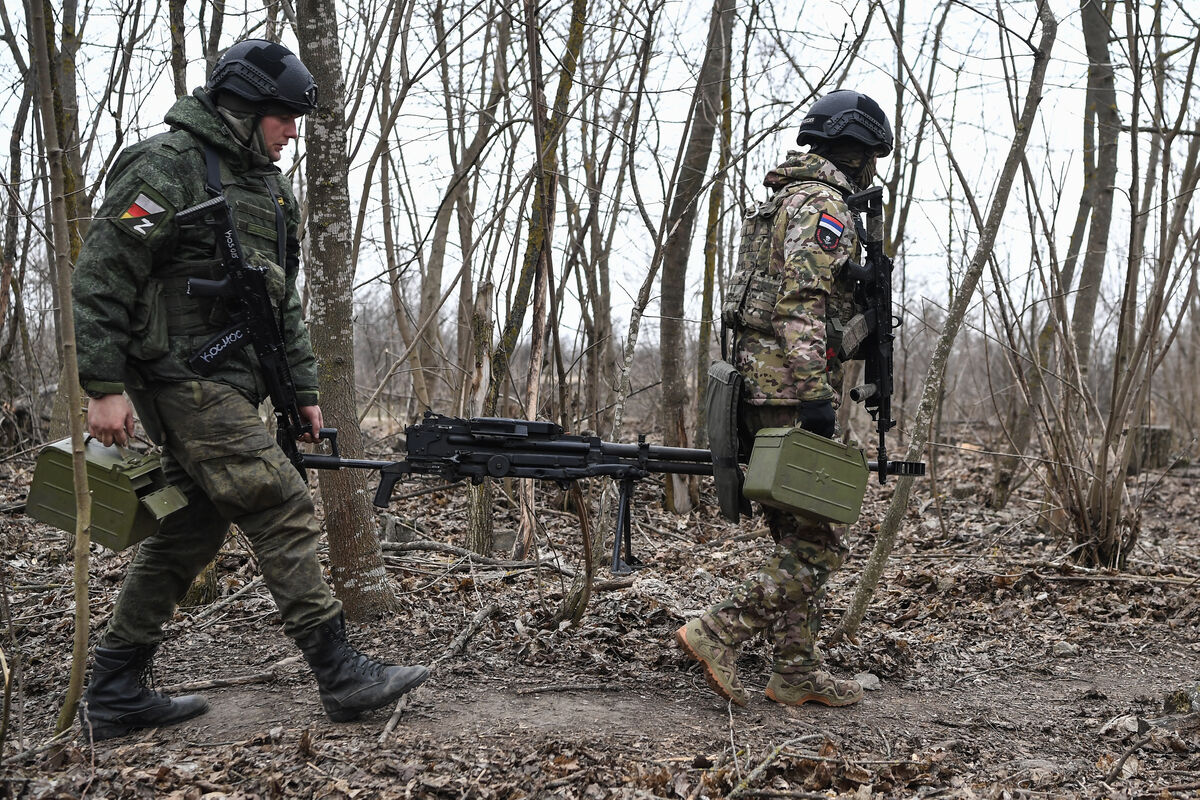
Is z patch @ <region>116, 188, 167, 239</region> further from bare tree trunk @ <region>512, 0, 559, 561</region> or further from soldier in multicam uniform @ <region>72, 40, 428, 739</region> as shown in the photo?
bare tree trunk @ <region>512, 0, 559, 561</region>

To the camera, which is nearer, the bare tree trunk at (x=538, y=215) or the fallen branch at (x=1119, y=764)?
the fallen branch at (x=1119, y=764)

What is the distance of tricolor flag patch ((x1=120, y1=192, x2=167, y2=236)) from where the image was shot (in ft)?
8.44

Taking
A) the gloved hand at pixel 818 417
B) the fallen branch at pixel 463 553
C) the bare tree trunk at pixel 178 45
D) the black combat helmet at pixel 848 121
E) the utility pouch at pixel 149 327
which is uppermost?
the bare tree trunk at pixel 178 45

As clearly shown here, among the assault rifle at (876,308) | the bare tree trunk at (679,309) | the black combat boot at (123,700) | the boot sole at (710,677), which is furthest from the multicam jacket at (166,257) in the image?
the bare tree trunk at (679,309)

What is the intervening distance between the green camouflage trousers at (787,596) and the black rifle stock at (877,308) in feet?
1.13

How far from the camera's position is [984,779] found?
2707 mm

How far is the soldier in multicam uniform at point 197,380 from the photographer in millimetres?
2588

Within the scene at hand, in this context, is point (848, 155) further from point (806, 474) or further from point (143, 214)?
point (143, 214)

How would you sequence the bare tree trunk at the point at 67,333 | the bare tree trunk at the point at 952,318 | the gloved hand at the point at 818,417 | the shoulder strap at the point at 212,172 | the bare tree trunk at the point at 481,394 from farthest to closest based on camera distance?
the bare tree trunk at the point at 481,394 → the bare tree trunk at the point at 952,318 → the gloved hand at the point at 818,417 → the shoulder strap at the point at 212,172 → the bare tree trunk at the point at 67,333

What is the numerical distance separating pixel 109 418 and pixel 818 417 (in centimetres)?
229

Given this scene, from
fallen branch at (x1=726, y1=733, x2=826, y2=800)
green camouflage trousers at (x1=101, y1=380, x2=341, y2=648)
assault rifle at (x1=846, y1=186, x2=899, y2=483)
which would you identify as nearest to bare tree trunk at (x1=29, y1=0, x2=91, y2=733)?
green camouflage trousers at (x1=101, y1=380, x2=341, y2=648)

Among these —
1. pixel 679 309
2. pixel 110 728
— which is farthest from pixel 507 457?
pixel 679 309

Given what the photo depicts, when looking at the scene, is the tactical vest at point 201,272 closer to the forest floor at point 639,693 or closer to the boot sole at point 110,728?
the forest floor at point 639,693

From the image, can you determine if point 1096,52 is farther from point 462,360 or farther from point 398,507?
point 398,507
